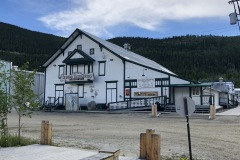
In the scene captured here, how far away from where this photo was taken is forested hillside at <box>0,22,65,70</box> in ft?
310

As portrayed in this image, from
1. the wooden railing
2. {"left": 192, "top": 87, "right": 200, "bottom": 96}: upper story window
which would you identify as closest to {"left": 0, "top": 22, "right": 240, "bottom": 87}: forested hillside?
the wooden railing

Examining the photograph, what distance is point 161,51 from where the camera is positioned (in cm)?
10262

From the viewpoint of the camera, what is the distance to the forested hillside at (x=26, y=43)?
310 feet

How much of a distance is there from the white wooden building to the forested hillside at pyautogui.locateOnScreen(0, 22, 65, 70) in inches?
1871

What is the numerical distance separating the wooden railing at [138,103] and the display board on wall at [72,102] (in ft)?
15.2

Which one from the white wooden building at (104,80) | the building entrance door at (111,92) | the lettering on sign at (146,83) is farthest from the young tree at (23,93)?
the building entrance door at (111,92)

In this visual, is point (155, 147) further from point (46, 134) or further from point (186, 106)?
point (46, 134)

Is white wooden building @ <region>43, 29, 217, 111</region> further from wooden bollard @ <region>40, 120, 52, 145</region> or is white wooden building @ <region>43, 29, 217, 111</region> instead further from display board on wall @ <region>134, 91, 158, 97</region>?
wooden bollard @ <region>40, 120, 52, 145</region>

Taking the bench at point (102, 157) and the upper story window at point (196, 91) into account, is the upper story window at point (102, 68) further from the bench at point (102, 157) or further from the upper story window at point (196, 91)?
the bench at point (102, 157)

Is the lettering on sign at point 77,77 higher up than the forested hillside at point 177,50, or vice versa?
the forested hillside at point 177,50

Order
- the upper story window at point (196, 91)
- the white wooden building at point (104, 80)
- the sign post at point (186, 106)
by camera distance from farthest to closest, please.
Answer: the white wooden building at point (104, 80)
the upper story window at point (196, 91)
the sign post at point (186, 106)

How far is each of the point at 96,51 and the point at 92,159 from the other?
35704 millimetres

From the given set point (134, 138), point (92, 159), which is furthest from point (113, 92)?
point (92, 159)

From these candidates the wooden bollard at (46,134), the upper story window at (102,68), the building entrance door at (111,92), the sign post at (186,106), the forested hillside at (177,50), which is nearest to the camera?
the sign post at (186,106)
